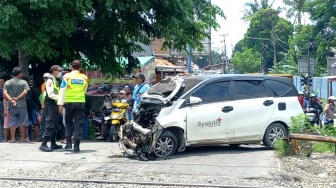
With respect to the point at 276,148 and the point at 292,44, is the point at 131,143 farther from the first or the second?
the point at 292,44

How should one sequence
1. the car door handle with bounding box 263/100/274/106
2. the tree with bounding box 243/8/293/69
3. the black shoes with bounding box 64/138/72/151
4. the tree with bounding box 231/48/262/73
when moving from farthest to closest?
the tree with bounding box 231/48/262/73, the tree with bounding box 243/8/293/69, the car door handle with bounding box 263/100/274/106, the black shoes with bounding box 64/138/72/151

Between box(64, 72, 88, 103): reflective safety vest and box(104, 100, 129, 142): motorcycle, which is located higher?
box(64, 72, 88, 103): reflective safety vest

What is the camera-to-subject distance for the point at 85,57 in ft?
51.7

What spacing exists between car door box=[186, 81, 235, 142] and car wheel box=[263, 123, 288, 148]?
0.95 m

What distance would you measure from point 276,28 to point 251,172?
68.5 meters

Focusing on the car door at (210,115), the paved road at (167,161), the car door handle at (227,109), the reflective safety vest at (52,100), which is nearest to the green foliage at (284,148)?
the paved road at (167,161)

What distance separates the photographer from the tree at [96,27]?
12961mm

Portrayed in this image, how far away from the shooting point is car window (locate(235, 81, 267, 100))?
445 inches

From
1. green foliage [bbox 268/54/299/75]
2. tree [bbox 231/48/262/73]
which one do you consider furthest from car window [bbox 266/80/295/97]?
tree [bbox 231/48/262/73]

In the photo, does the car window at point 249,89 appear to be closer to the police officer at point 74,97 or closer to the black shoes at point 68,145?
the police officer at point 74,97

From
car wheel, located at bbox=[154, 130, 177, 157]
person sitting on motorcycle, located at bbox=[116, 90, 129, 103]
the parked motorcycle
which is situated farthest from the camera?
the parked motorcycle

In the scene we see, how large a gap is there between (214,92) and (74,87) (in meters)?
2.82

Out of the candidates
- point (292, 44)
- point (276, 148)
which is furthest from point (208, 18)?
point (292, 44)

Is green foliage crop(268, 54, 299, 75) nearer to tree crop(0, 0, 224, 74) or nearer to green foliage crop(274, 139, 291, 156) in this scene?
tree crop(0, 0, 224, 74)
